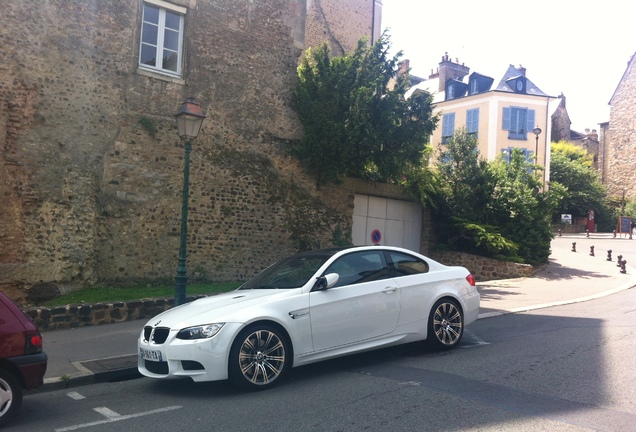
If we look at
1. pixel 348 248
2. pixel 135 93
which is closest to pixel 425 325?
pixel 348 248

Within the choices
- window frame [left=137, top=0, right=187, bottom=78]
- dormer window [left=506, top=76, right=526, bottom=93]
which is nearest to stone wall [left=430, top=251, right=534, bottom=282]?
window frame [left=137, top=0, right=187, bottom=78]

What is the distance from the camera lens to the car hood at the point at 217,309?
602cm

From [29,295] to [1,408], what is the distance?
683 centimetres

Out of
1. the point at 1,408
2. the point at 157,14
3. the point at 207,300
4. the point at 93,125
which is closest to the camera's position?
the point at 1,408

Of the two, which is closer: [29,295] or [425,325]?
[425,325]

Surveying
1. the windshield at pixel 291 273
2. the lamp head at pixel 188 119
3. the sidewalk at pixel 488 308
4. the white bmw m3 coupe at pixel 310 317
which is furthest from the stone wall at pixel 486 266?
the windshield at pixel 291 273

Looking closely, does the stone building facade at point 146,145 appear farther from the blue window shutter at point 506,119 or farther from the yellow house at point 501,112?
the blue window shutter at point 506,119

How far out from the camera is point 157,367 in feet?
20.3

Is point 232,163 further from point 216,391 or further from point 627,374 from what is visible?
point 627,374

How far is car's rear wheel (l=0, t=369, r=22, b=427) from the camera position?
16.9 feet

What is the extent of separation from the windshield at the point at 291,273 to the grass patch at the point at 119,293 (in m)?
4.89

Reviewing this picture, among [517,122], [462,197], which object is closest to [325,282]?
[462,197]

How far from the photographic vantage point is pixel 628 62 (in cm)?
4978

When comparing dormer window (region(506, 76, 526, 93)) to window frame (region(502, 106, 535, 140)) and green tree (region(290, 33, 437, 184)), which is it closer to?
window frame (region(502, 106, 535, 140))
